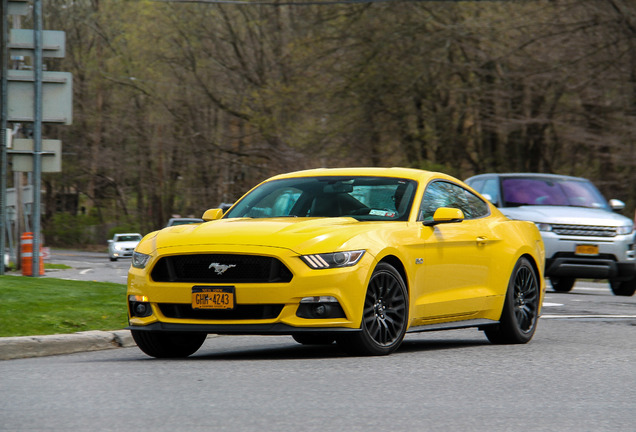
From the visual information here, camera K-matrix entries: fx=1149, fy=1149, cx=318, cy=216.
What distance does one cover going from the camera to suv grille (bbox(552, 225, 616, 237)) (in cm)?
1719

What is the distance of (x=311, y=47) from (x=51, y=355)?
28214 mm

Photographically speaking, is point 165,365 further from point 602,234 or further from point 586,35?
point 586,35

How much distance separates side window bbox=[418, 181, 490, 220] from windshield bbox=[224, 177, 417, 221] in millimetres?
201

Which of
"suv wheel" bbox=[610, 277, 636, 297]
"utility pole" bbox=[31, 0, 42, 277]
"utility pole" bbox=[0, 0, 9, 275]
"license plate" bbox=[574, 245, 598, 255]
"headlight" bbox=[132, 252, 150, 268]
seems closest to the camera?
"headlight" bbox=[132, 252, 150, 268]

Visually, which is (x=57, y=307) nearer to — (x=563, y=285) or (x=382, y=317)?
(x=382, y=317)

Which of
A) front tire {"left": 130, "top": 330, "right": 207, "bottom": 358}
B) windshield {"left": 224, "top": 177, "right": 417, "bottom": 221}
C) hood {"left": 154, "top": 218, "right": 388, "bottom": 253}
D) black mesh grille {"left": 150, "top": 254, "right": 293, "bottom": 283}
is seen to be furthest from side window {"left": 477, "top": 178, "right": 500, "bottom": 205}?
black mesh grille {"left": 150, "top": 254, "right": 293, "bottom": 283}

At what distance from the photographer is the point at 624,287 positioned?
18.3 m

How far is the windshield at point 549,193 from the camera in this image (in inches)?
717

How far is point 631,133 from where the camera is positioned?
27906 millimetres

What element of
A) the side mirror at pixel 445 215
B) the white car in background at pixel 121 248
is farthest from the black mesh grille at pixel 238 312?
the white car in background at pixel 121 248

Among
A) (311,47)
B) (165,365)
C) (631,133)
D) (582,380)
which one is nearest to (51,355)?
(165,365)

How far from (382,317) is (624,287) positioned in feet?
34.7

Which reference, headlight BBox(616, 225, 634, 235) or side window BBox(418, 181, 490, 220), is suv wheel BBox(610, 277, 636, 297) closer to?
headlight BBox(616, 225, 634, 235)

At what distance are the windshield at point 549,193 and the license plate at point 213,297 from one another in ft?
34.5
